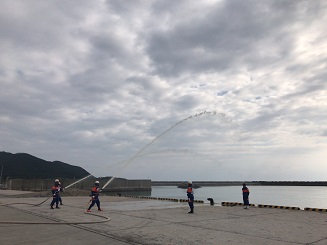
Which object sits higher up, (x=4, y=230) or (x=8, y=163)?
(x=8, y=163)

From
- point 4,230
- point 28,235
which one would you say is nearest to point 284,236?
point 28,235

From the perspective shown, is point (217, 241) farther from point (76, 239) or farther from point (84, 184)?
point (84, 184)

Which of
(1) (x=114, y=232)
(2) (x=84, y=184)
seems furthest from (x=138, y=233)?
(2) (x=84, y=184)

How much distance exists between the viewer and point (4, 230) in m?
12.9

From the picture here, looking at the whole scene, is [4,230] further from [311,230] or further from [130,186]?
[130,186]

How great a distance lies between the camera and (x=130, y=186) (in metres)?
130

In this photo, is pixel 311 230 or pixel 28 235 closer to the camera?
pixel 28 235

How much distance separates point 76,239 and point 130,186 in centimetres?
12092

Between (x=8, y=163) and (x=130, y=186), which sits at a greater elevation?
(x=8, y=163)

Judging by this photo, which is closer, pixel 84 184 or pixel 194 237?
pixel 194 237

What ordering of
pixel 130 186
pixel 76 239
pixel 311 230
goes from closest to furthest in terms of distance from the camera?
pixel 76 239, pixel 311 230, pixel 130 186

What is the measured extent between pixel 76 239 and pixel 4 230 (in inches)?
145

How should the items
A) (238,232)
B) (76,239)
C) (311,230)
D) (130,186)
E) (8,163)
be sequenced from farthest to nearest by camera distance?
(8,163) < (130,186) < (311,230) < (238,232) < (76,239)

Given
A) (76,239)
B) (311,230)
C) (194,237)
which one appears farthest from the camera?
(311,230)
